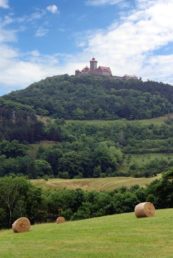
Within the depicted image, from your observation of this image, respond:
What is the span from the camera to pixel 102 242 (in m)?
21.3

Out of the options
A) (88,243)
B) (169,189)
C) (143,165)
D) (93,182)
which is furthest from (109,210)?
(143,165)

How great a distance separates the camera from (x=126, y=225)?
26.3m

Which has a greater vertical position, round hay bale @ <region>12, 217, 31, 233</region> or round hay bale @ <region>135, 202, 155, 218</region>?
round hay bale @ <region>135, 202, 155, 218</region>

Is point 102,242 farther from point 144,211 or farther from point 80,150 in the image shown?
point 80,150

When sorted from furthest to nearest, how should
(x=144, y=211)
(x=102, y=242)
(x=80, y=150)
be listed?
(x=80, y=150) < (x=144, y=211) < (x=102, y=242)

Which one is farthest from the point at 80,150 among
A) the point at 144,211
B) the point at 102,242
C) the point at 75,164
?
the point at 102,242

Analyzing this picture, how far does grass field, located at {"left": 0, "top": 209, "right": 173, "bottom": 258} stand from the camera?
18.7 m

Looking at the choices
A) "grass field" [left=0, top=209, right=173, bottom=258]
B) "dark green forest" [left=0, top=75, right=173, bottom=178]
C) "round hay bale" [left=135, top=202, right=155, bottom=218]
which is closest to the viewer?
"grass field" [left=0, top=209, right=173, bottom=258]

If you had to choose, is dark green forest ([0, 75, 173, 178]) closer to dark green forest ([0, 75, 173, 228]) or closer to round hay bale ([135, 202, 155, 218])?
dark green forest ([0, 75, 173, 228])

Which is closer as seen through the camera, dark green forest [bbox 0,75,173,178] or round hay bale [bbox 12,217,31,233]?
round hay bale [bbox 12,217,31,233]

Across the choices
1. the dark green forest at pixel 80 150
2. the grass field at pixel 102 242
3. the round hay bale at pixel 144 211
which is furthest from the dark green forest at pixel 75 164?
the grass field at pixel 102 242

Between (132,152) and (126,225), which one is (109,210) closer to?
(126,225)

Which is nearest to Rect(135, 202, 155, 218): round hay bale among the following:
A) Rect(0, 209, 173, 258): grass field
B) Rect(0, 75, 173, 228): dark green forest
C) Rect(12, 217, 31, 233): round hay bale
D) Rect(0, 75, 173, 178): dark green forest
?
Rect(0, 209, 173, 258): grass field

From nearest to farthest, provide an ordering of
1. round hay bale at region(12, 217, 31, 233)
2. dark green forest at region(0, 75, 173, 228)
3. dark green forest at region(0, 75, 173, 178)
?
1. round hay bale at region(12, 217, 31, 233)
2. dark green forest at region(0, 75, 173, 228)
3. dark green forest at region(0, 75, 173, 178)
